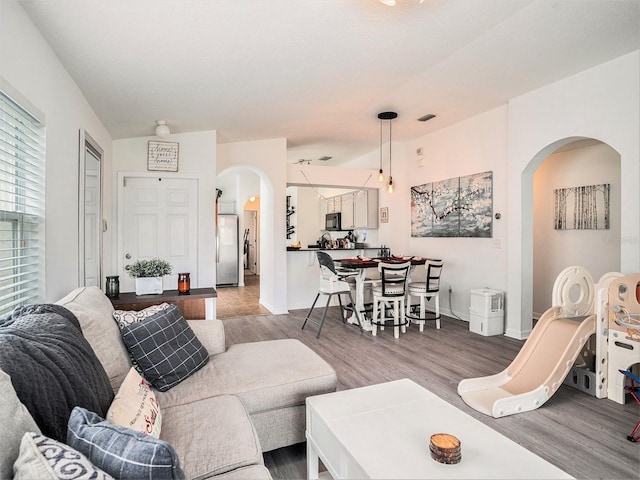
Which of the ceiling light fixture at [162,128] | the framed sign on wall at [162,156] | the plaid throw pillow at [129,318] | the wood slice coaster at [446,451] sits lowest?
the wood slice coaster at [446,451]

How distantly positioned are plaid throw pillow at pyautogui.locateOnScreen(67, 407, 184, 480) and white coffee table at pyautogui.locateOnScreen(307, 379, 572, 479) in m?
0.69

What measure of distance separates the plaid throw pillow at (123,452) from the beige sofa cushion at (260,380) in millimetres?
890

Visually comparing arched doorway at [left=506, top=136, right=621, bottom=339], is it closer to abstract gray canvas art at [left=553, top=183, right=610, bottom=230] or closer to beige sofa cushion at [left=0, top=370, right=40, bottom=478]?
abstract gray canvas art at [left=553, top=183, right=610, bottom=230]

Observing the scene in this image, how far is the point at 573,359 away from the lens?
258 centimetres

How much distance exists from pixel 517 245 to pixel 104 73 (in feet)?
14.6

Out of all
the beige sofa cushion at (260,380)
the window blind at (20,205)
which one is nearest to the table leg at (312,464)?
the beige sofa cushion at (260,380)

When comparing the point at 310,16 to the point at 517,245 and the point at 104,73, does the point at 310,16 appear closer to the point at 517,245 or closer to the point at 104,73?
the point at 104,73

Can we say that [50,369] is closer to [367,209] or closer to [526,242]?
[526,242]

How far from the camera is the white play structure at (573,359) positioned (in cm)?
251

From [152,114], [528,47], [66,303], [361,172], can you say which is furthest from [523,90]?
[66,303]

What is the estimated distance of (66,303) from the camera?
1.84 metres

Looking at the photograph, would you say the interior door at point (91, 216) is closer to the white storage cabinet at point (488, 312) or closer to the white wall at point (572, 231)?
the white storage cabinet at point (488, 312)

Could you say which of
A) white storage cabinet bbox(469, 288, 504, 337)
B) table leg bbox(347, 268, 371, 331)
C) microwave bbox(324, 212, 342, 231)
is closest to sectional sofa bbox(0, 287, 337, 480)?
table leg bbox(347, 268, 371, 331)

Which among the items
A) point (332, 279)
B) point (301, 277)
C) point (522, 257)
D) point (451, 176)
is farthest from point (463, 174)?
point (301, 277)
